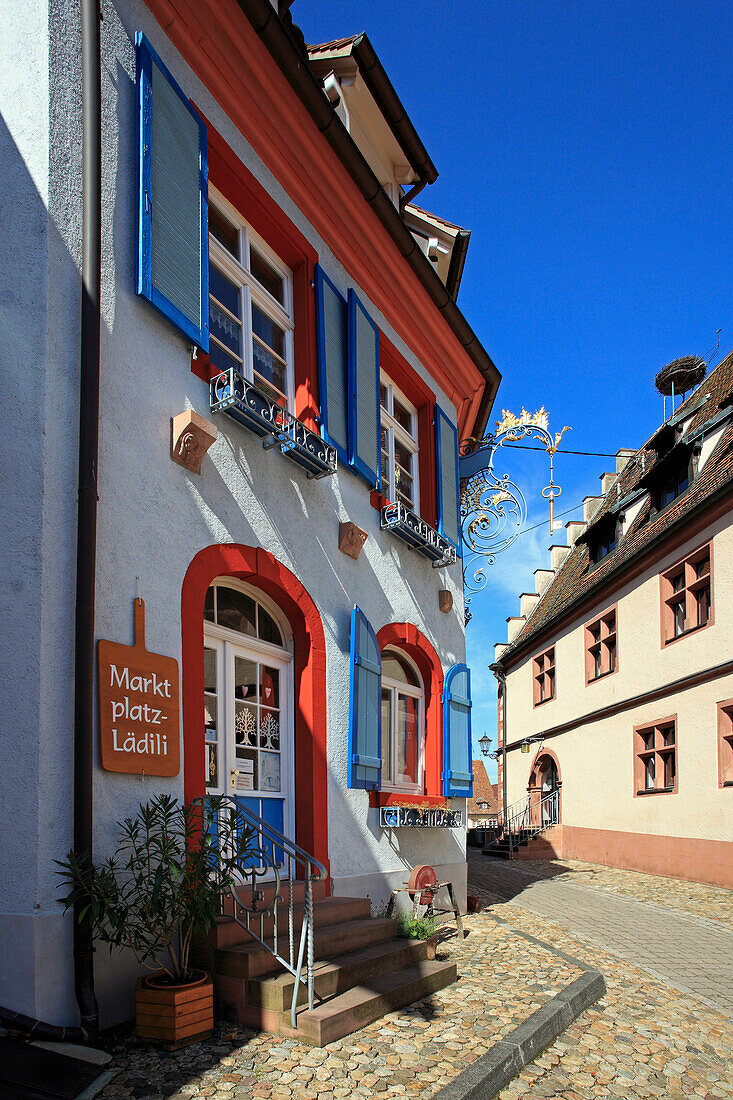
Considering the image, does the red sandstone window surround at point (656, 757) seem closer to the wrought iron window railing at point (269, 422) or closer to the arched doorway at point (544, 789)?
the arched doorway at point (544, 789)

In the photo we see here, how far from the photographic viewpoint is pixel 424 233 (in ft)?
40.7

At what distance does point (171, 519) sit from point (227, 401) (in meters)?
1.02

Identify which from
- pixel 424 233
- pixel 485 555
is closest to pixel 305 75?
pixel 424 233

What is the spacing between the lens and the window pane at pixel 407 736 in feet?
32.1

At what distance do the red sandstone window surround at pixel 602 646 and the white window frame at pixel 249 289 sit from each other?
41.5 feet

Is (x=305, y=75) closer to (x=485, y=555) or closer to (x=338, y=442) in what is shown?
(x=338, y=442)

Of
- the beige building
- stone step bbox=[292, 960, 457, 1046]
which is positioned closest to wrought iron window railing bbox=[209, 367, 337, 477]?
stone step bbox=[292, 960, 457, 1046]

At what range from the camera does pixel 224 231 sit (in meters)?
7.37

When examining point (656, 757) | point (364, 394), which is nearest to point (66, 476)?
point (364, 394)

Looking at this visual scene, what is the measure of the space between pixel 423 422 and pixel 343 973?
7.08 metres

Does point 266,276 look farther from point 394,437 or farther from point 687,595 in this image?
point 687,595

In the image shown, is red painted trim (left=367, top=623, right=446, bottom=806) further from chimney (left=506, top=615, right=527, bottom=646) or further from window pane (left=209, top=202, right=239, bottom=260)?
chimney (left=506, top=615, right=527, bottom=646)

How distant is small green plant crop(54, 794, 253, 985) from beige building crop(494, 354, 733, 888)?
11.0 metres

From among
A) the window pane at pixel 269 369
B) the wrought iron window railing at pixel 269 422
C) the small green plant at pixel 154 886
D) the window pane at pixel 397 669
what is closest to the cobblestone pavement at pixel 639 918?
the window pane at pixel 397 669
